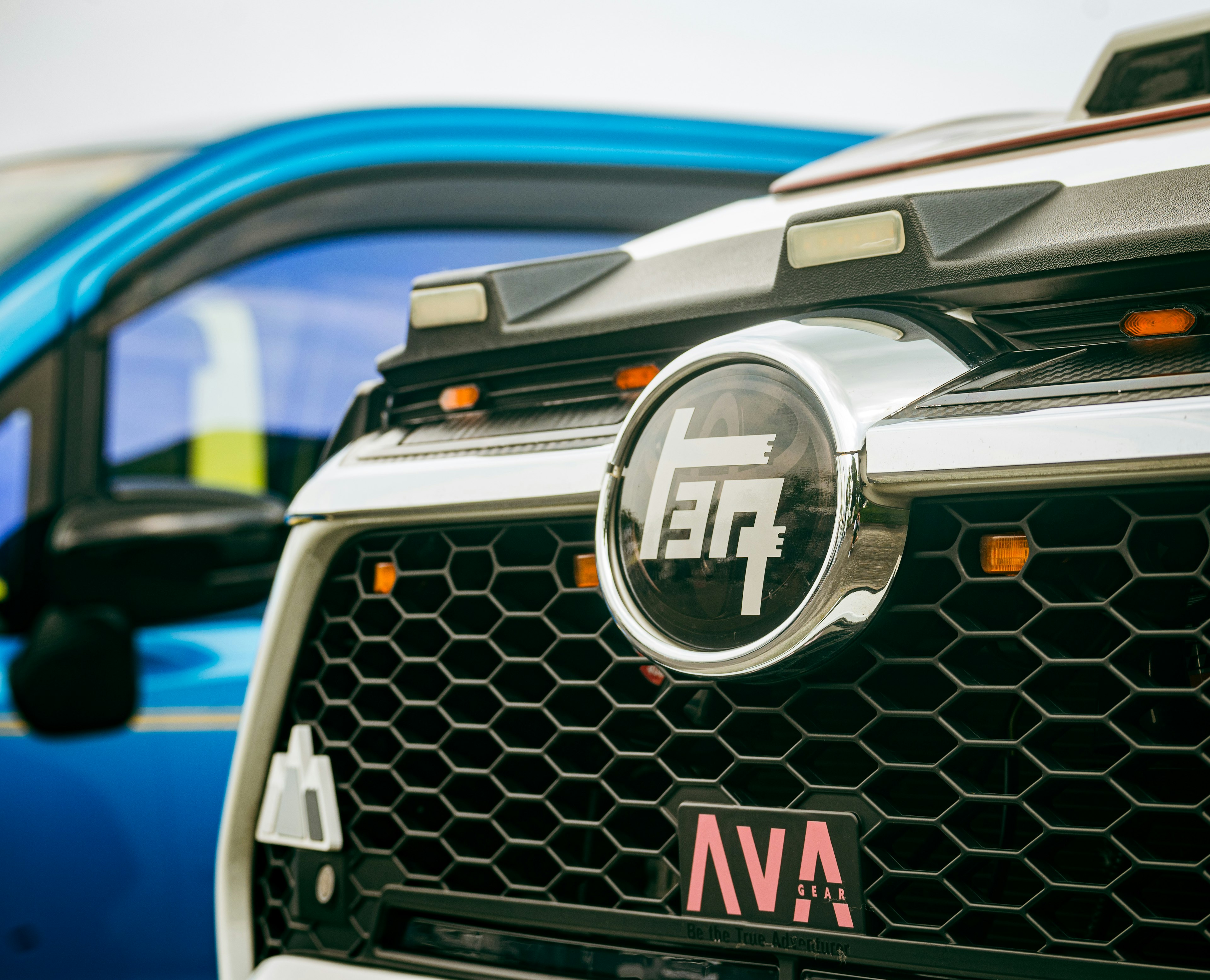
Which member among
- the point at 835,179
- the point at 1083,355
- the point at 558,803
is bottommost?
the point at 558,803

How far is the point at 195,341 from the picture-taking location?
2.28 metres

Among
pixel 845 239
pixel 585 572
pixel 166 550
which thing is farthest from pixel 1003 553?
pixel 166 550

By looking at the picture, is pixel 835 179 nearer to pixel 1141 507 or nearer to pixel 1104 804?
pixel 1141 507

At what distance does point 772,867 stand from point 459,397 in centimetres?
73

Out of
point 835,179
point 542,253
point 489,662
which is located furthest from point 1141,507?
point 542,253

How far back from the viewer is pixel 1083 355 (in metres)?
1.04

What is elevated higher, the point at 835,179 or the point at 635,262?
the point at 835,179

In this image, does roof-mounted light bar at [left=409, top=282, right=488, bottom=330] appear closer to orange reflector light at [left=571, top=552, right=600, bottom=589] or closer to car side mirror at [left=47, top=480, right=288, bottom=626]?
orange reflector light at [left=571, top=552, right=600, bottom=589]

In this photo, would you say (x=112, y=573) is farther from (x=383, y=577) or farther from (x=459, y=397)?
(x=459, y=397)

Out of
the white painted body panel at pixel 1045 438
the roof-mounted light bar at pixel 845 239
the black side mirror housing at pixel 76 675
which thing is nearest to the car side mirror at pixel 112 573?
the black side mirror housing at pixel 76 675

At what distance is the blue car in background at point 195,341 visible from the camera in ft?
6.63

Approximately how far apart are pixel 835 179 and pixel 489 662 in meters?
0.77

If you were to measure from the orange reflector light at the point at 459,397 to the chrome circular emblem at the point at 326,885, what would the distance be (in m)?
0.62

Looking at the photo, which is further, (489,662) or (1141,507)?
(489,662)
